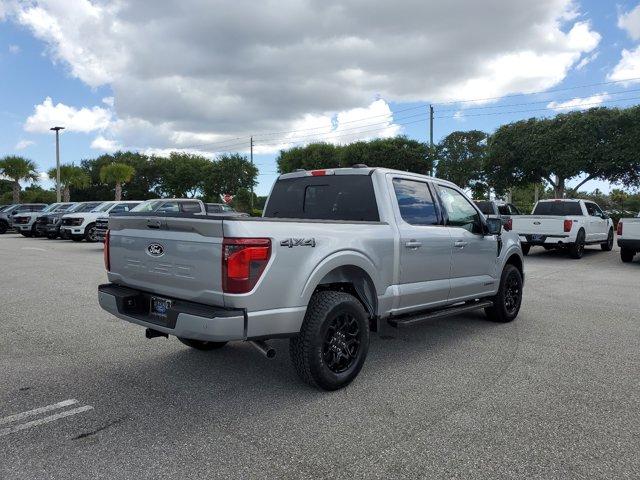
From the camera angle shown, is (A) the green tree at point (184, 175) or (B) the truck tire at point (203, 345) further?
(A) the green tree at point (184, 175)

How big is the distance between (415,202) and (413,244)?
0.57 metres

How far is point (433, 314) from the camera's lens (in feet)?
16.7

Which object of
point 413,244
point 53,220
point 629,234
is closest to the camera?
point 413,244

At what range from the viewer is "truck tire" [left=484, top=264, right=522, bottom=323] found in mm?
Answer: 6477

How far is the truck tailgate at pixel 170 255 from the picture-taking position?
3553mm

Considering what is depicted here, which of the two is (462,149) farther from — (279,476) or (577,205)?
(279,476)

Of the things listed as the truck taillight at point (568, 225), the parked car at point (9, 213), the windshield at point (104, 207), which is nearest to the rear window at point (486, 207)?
the truck taillight at point (568, 225)

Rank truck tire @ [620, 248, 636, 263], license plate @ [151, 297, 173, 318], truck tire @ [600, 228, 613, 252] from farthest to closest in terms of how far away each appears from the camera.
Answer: truck tire @ [600, 228, 613, 252], truck tire @ [620, 248, 636, 263], license plate @ [151, 297, 173, 318]

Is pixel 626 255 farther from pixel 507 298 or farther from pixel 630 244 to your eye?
→ pixel 507 298

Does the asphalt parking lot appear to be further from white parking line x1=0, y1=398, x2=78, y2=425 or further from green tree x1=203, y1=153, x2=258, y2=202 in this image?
green tree x1=203, y1=153, x2=258, y2=202

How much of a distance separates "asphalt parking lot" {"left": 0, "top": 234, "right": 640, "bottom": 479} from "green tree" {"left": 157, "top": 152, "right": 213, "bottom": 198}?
189 feet

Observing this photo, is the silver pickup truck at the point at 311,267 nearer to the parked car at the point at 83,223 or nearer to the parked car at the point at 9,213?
the parked car at the point at 83,223

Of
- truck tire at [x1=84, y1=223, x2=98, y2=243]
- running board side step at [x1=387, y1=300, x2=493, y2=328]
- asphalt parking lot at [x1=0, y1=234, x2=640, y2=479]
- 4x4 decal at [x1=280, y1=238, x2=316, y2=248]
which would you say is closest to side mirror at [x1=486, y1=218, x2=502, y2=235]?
running board side step at [x1=387, y1=300, x2=493, y2=328]

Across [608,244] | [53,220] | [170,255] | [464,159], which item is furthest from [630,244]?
[464,159]
